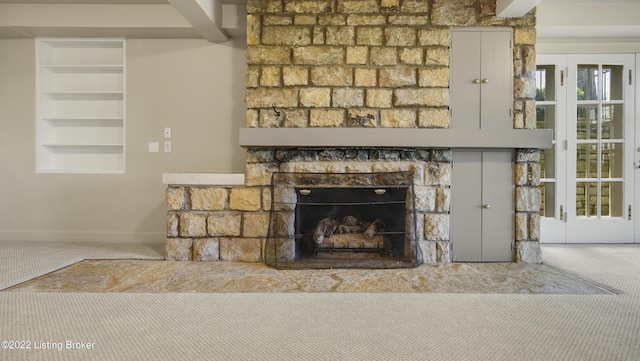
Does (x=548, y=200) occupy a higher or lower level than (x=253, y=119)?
lower

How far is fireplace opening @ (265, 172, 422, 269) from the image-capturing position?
2617 mm

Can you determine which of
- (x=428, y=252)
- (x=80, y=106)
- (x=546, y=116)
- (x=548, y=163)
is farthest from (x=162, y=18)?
(x=548, y=163)

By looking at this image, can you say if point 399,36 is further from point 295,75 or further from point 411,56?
point 295,75

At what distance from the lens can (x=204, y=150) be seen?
133 inches

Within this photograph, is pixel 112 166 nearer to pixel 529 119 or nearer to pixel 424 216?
pixel 424 216

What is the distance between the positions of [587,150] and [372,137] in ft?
8.05

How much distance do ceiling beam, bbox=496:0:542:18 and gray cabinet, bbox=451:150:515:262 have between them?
1.05m

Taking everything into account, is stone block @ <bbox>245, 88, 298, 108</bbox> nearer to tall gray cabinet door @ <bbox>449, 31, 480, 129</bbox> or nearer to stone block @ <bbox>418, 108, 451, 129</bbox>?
stone block @ <bbox>418, 108, 451, 129</bbox>

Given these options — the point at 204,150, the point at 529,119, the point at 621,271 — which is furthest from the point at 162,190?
the point at 621,271

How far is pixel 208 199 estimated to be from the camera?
2703 mm

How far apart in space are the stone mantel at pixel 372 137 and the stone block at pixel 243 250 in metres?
0.75

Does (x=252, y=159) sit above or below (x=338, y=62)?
below

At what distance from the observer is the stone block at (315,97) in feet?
8.84

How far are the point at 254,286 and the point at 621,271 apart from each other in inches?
101
